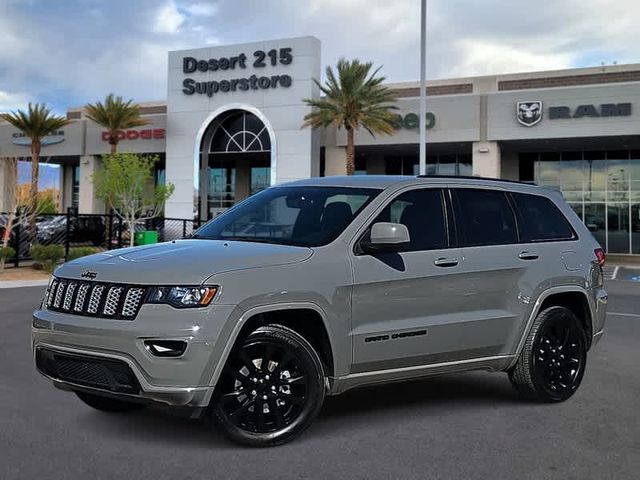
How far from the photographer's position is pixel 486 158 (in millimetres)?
32844

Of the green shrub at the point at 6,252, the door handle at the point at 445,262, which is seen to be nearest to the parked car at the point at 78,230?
A: the green shrub at the point at 6,252

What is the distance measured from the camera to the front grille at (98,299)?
4.19 metres

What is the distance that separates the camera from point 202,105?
126 ft

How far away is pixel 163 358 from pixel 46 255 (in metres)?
16.4

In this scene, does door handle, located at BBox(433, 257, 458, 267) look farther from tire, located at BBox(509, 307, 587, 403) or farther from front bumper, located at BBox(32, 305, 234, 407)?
front bumper, located at BBox(32, 305, 234, 407)

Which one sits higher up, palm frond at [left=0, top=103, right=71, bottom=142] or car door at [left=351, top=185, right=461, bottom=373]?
palm frond at [left=0, top=103, right=71, bottom=142]

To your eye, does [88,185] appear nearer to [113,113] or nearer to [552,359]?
[113,113]

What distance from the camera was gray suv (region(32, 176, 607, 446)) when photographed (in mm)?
4180

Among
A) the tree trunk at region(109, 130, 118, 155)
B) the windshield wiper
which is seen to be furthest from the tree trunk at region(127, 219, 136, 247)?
the windshield wiper

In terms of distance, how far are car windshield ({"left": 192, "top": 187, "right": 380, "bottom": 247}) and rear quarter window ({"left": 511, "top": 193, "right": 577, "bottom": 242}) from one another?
5.03 feet

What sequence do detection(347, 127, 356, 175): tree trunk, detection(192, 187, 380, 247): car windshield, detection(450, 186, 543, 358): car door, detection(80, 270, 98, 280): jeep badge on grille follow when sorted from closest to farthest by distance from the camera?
detection(80, 270, 98, 280): jeep badge on grille, detection(192, 187, 380, 247): car windshield, detection(450, 186, 543, 358): car door, detection(347, 127, 356, 175): tree trunk

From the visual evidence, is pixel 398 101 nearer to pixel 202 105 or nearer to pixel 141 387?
pixel 202 105

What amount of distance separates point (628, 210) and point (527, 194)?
29.9m

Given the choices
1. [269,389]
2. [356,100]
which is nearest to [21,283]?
[269,389]
